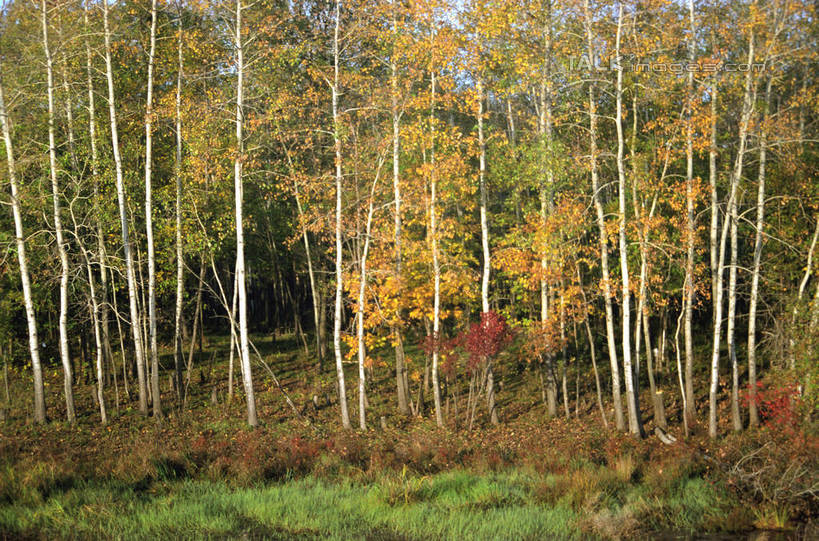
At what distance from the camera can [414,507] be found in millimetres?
10922

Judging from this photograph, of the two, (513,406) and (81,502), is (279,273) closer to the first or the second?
(513,406)

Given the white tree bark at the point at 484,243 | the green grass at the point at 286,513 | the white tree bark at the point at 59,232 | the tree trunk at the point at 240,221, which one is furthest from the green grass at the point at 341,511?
the white tree bark at the point at 484,243

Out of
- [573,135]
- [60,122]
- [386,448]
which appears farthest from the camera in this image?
[573,135]

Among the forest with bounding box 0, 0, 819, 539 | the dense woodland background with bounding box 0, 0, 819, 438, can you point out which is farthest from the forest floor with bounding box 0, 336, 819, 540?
the dense woodland background with bounding box 0, 0, 819, 438

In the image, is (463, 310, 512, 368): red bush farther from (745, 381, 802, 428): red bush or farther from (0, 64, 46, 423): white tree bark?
(0, 64, 46, 423): white tree bark

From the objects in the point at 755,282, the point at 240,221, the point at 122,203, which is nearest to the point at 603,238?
the point at 755,282

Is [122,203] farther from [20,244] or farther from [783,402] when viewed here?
[783,402]

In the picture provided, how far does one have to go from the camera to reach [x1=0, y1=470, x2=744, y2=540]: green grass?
9.74 m

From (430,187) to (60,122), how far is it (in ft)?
38.9

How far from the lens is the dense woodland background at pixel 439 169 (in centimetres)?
1862

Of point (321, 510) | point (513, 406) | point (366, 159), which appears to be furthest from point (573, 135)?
point (321, 510)

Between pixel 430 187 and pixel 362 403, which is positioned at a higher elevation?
pixel 430 187

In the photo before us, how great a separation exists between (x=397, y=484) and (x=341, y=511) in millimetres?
1483

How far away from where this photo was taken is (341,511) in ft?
35.1
